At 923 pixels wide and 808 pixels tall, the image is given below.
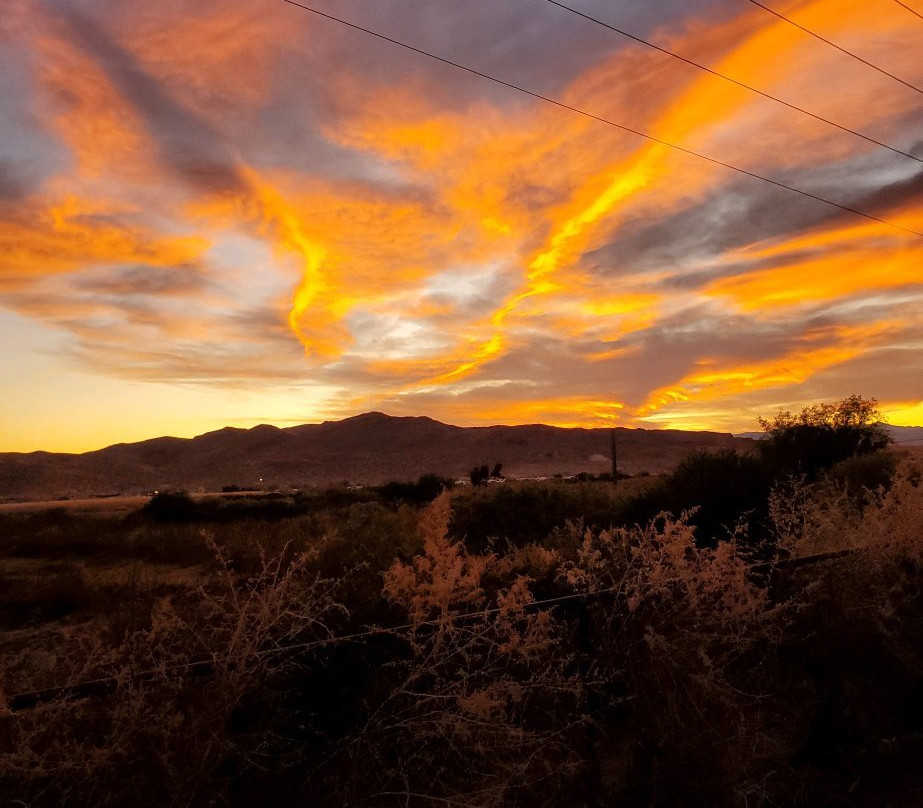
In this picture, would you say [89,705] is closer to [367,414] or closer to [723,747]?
[723,747]

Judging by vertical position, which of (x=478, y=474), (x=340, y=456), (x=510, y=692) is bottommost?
(x=510, y=692)

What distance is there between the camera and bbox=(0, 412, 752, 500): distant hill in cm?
9769

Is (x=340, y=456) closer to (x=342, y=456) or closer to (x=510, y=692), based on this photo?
(x=342, y=456)

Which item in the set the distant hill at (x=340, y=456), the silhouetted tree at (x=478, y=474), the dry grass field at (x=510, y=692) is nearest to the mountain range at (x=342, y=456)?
the distant hill at (x=340, y=456)

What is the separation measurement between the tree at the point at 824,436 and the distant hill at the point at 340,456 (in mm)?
53422

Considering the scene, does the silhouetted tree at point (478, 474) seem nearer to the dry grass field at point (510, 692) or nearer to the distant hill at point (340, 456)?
the dry grass field at point (510, 692)

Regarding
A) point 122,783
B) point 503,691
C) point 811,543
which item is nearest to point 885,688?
point 811,543

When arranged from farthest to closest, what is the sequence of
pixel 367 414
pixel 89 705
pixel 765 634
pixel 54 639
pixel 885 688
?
pixel 367 414
pixel 54 639
pixel 885 688
pixel 765 634
pixel 89 705

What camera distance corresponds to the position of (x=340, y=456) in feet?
391

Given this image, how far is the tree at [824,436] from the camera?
Result: 3791cm

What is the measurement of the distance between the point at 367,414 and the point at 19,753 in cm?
14312

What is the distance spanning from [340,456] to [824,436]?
88.3 metres

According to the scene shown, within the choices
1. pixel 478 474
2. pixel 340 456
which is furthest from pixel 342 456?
pixel 478 474

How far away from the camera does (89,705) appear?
4.16 m
